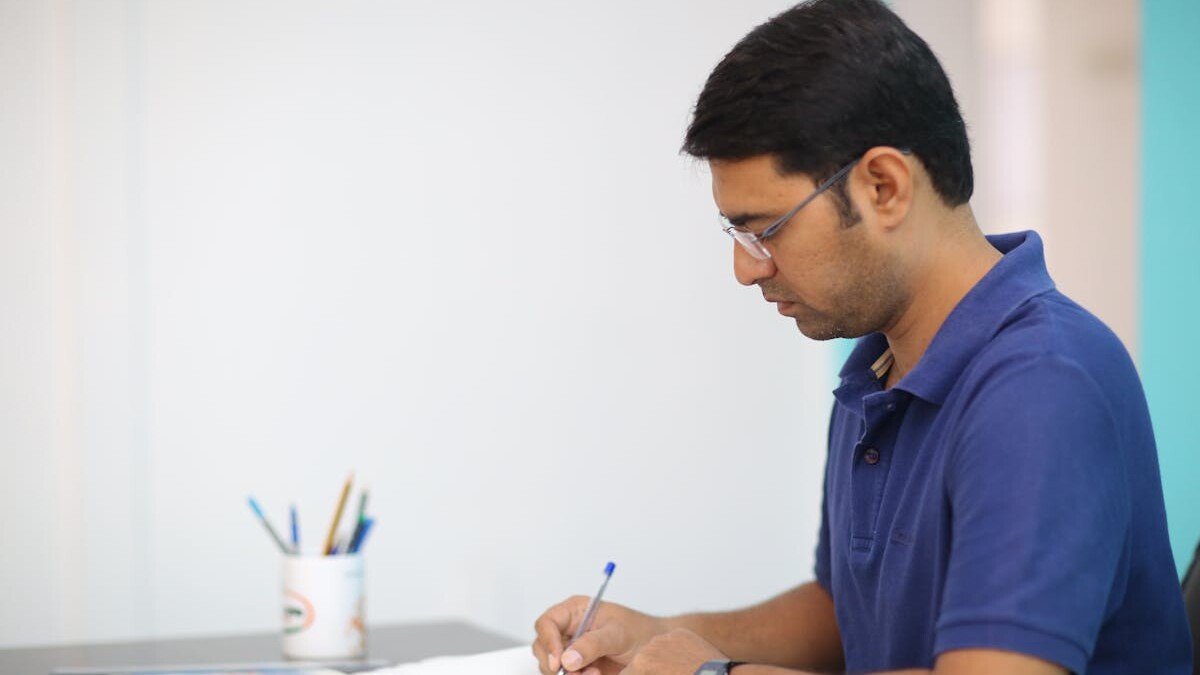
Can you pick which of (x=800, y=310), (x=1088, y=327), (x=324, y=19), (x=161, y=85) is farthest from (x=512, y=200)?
(x=1088, y=327)

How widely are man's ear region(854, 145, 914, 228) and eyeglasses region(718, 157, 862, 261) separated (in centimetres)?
1

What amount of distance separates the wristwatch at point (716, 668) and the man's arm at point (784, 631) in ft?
0.93

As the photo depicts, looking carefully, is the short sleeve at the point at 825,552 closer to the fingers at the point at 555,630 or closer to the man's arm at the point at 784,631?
the man's arm at the point at 784,631

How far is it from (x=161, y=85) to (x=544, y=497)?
0.82 m

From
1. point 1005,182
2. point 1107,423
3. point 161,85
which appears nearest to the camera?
point 1107,423

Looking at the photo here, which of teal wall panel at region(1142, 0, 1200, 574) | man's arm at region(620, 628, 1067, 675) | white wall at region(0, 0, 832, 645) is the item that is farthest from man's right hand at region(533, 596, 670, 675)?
teal wall panel at region(1142, 0, 1200, 574)

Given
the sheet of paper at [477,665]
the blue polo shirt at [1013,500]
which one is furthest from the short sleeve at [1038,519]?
the sheet of paper at [477,665]

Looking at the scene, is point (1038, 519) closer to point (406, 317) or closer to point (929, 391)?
point (929, 391)

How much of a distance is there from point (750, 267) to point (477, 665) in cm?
48

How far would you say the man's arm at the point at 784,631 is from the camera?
1.33 m

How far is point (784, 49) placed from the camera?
3.44 ft

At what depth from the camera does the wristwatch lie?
1010 mm

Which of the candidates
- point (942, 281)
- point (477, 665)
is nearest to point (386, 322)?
point (477, 665)

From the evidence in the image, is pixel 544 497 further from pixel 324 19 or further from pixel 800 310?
pixel 800 310
